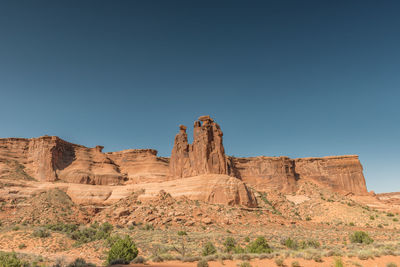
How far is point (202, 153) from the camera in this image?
54.7 metres

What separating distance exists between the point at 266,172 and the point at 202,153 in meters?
35.3

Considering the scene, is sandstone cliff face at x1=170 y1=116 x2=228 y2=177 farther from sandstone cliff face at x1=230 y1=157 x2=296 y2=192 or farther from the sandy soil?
the sandy soil

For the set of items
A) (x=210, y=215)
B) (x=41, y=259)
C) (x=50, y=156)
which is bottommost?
(x=41, y=259)

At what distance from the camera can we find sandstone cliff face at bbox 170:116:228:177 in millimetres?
54250

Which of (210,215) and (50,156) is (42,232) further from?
(50,156)

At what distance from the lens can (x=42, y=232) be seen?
3441cm

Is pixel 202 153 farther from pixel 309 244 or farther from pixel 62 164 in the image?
pixel 62 164

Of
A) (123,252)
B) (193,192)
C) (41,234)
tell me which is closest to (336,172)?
(193,192)

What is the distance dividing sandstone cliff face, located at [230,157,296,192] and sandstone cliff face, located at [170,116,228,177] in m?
23.1

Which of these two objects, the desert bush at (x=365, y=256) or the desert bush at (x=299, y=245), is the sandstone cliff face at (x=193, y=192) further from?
the desert bush at (x=365, y=256)

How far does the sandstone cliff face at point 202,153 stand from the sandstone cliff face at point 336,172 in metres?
40.9

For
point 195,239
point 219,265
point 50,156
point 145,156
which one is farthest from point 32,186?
point 219,265

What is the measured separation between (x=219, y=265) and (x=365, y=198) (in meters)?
73.6

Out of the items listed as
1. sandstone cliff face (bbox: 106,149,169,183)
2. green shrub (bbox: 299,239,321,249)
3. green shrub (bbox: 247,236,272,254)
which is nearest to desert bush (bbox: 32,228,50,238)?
green shrub (bbox: 247,236,272,254)
